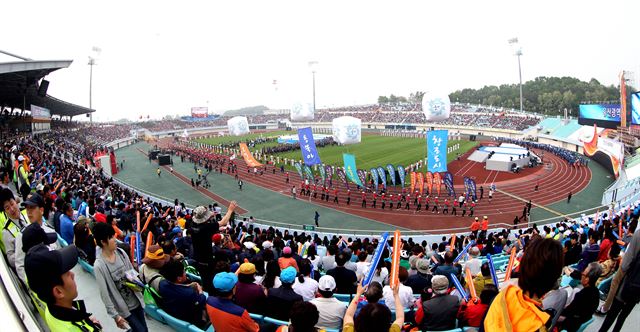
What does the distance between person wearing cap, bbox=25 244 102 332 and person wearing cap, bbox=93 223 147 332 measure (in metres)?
1.19

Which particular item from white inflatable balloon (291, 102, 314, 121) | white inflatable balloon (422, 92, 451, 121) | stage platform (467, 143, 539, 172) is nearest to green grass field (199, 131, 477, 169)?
stage platform (467, 143, 539, 172)

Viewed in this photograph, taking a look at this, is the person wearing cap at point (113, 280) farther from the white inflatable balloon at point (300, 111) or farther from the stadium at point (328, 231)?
the white inflatable balloon at point (300, 111)

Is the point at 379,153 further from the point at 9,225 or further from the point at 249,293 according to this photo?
the point at 9,225

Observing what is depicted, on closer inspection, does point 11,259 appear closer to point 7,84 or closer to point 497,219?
point 497,219

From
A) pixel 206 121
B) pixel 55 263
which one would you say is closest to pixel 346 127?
pixel 55 263

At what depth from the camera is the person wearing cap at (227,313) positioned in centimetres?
356

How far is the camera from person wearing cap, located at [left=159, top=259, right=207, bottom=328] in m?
4.03

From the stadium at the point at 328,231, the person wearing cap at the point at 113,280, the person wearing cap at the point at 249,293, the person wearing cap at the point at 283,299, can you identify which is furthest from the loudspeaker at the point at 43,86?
the person wearing cap at the point at 283,299

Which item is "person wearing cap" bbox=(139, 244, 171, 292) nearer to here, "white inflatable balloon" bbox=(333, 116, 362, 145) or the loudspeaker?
the loudspeaker

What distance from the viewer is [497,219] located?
21062 mm

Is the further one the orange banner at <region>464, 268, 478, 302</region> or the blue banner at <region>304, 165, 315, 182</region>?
the blue banner at <region>304, 165, 315, 182</region>

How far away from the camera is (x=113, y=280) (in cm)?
404

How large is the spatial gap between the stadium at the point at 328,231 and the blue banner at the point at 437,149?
0.41 ft

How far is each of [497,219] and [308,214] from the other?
10716 millimetres
